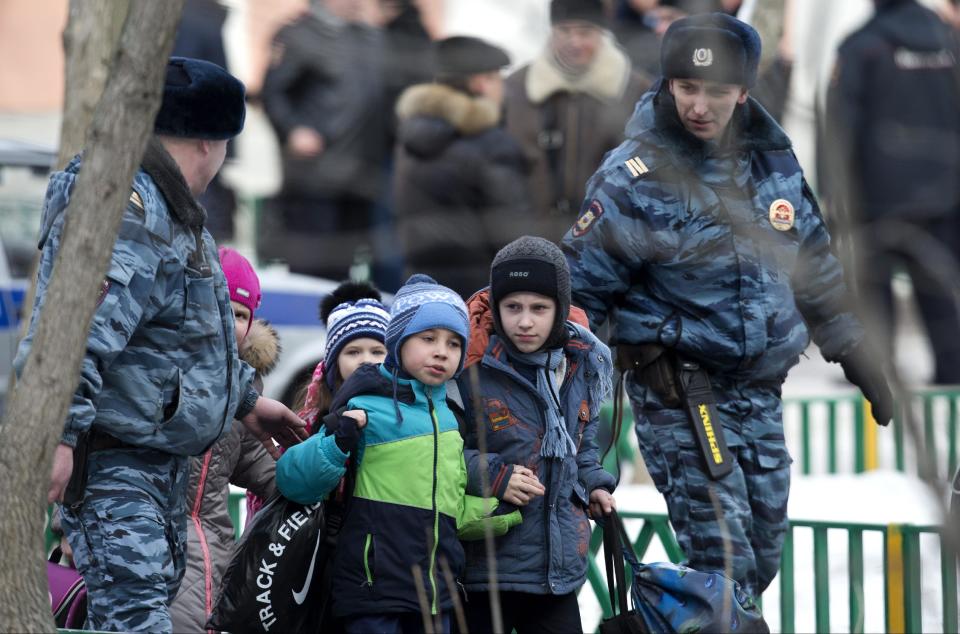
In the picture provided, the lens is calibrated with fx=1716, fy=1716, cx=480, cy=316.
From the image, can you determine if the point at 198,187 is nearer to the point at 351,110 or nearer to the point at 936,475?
the point at 351,110

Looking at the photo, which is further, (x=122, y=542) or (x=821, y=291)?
(x=821, y=291)

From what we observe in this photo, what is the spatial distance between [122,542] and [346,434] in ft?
1.96

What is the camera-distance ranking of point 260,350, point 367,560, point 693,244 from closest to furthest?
point 367,560
point 693,244
point 260,350

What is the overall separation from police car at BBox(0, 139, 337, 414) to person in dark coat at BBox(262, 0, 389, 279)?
13.6ft

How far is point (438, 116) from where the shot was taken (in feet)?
17.6

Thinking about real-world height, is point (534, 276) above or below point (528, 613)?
above

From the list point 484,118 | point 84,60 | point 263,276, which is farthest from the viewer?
point 263,276

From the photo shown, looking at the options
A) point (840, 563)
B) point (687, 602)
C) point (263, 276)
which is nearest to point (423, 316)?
point (687, 602)

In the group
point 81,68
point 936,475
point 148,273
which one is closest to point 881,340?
point 936,475

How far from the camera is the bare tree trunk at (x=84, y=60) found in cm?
621

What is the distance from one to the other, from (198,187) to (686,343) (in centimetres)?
155

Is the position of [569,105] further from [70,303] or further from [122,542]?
[70,303]

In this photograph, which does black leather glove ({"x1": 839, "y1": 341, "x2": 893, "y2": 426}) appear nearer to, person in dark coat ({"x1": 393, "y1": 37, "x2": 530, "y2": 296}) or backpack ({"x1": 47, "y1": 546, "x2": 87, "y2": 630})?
person in dark coat ({"x1": 393, "y1": 37, "x2": 530, "y2": 296})

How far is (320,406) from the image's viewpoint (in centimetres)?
490
